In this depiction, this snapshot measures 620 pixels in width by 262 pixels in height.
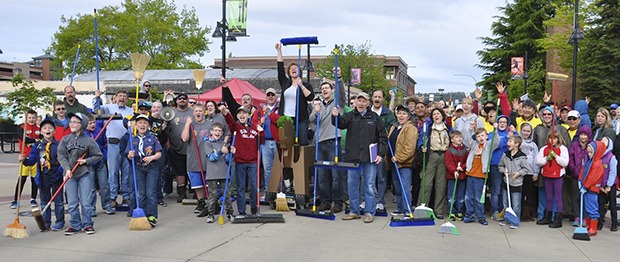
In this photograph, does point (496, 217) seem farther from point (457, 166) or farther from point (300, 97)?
point (300, 97)

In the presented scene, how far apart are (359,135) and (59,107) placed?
4.78m

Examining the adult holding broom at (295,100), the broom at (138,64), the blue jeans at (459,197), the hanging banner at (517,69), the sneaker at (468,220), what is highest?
the hanging banner at (517,69)

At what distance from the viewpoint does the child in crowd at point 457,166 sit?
348 inches

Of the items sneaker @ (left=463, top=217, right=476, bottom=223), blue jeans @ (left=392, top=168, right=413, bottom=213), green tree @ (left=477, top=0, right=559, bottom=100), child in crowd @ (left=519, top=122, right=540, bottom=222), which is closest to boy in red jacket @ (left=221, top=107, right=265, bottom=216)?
blue jeans @ (left=392, top=168, right=413, bottom=213)

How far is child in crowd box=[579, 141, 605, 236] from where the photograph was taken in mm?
8062

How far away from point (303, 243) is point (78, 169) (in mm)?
3235

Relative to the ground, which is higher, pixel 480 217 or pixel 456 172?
pixel 456 172

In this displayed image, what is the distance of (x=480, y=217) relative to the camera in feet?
28.4

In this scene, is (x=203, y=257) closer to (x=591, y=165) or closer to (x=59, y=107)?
(x=59, y=107)

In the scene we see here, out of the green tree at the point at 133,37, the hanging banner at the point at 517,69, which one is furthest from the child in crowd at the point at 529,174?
→ the green tree at the point at 133,37

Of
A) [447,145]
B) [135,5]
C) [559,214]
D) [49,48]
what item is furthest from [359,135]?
[49,48]

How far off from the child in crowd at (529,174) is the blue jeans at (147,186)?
224 inches

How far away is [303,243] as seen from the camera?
701cm

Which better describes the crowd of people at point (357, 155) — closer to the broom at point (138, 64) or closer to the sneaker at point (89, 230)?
the sneaker at point (89, 230)
